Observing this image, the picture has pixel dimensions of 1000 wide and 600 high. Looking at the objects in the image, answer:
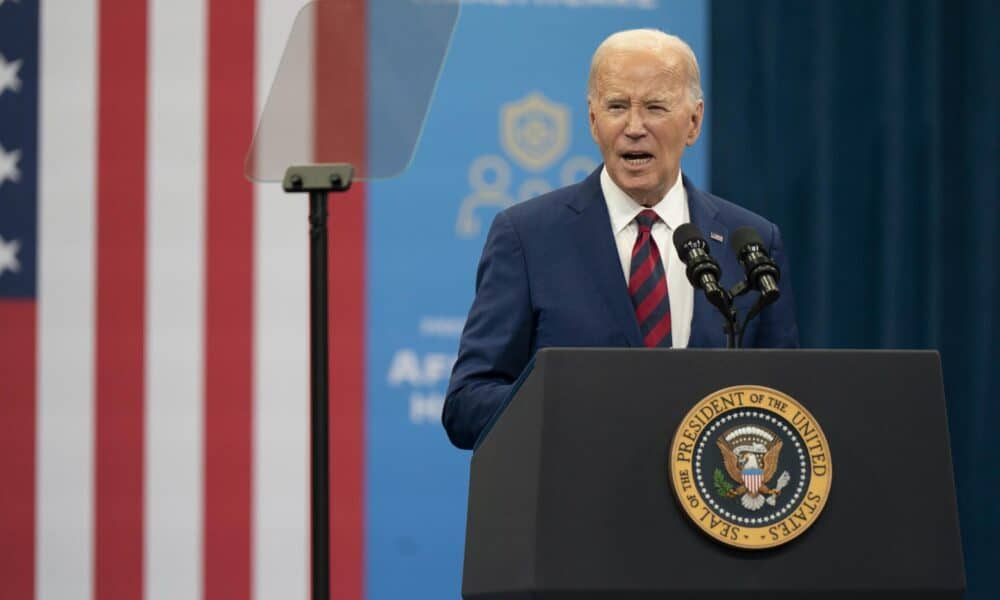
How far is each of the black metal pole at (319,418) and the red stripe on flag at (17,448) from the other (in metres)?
2.13

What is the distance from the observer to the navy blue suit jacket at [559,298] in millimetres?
1976

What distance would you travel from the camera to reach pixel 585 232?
2062mm


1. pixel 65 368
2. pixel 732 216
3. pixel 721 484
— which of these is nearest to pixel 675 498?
pixel 721 484

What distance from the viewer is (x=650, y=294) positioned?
2014 mm

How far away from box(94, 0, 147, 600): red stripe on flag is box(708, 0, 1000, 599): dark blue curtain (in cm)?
162

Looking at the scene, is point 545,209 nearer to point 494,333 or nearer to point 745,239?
point 494,333

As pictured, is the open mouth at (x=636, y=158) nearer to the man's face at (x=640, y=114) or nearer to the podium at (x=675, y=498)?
the man's face at (x=640, y=114)

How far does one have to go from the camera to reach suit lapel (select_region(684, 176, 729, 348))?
6.54ft

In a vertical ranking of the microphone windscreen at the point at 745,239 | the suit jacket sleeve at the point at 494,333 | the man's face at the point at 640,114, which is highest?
the man's face at the point at 640,114

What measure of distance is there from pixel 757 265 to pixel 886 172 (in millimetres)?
2410

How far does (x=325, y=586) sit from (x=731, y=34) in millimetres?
2589

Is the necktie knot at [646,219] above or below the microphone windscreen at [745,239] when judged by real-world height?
above

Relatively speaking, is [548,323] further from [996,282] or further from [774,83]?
[996,282]

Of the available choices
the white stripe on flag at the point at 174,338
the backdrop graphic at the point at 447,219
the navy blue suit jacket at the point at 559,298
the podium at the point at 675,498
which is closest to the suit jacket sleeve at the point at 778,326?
the navy blue suit jacket at the point at 559,298
